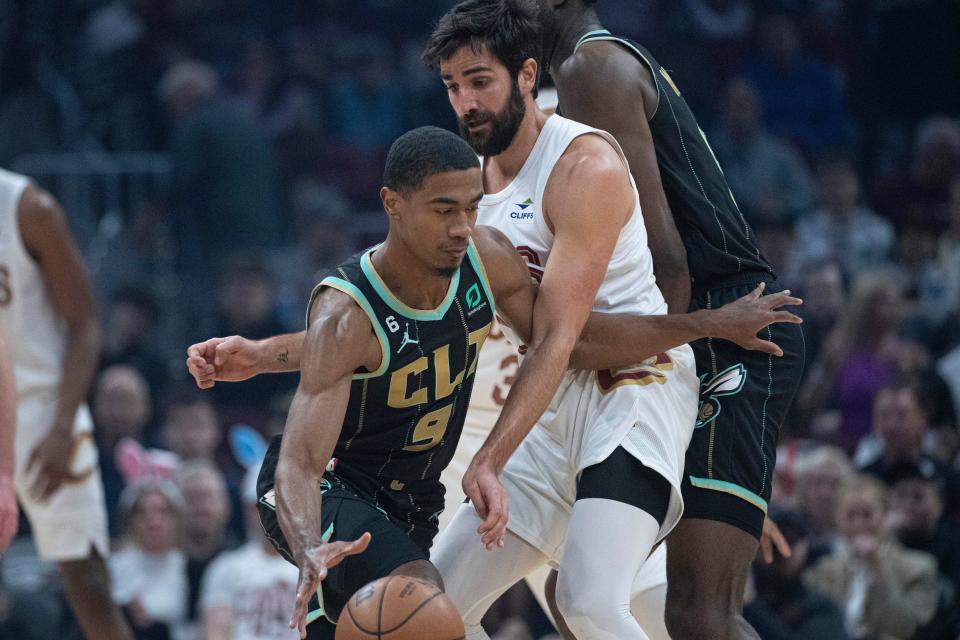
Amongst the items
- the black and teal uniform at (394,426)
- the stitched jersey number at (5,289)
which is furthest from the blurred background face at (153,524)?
the black and teal uniform at (394,426)

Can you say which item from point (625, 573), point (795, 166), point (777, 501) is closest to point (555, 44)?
point (625, 573)

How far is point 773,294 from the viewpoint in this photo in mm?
4398

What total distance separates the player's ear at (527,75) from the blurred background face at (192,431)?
4865 mm

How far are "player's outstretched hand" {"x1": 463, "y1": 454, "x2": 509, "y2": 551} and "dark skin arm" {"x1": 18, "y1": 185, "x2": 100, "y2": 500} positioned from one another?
8.64 ft

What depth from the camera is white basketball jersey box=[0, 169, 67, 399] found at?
606 cm

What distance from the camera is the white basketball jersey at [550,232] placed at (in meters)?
4.33

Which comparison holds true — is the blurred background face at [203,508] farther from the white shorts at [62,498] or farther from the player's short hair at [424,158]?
the player's short hair at [424,158]

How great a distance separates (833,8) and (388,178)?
8.65 metres

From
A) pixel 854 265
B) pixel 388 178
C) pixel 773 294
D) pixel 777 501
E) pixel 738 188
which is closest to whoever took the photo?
pixel 388 178

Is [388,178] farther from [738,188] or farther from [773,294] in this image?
[738,188]

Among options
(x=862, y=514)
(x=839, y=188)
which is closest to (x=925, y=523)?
(x=862, y=514)

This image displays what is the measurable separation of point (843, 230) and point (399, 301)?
6.68 m

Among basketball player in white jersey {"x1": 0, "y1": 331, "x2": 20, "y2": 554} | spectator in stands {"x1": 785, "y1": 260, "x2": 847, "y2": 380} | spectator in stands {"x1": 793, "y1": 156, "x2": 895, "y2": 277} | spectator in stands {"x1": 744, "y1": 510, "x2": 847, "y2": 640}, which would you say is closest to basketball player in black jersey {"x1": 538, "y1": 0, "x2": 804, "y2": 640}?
basketball player in white jersey {"x1": 0, "y1": 331, "x2": 20, "y2": 554}

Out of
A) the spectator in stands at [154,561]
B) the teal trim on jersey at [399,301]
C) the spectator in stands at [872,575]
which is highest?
the teal trim on jersey at [399,301]
